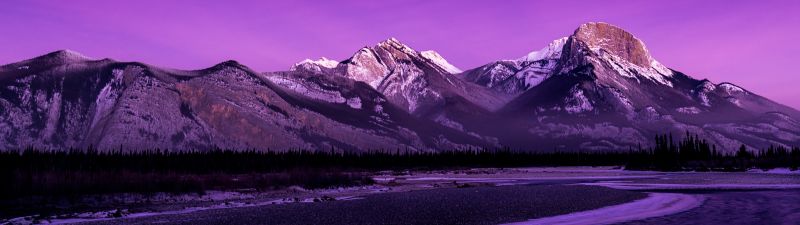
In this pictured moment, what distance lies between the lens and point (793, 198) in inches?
1346

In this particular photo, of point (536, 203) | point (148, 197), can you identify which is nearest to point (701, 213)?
point (536, 203)

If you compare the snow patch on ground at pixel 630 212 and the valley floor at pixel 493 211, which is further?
the valley floor at pixel 493 211

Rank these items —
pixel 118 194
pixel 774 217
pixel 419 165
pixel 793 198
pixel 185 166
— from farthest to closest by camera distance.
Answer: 1. pixel 419 165
2. pixel 185 166
3. pixel 118 194
4. pixel 793 198
5. pixel 774 217

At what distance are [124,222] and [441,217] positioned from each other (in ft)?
42.2

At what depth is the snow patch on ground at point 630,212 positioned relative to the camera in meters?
25.8

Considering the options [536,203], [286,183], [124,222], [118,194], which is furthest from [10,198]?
[536,203]

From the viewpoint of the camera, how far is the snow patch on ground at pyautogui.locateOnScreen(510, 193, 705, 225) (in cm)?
2579

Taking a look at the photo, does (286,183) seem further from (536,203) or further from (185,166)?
(185,166)

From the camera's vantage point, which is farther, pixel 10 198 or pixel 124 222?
pixel 10 198

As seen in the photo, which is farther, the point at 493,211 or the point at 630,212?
the point at 493,211

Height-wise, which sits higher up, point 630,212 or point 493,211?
point 630,212

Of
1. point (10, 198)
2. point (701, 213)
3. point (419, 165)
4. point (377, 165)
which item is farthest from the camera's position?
point (419, 165)

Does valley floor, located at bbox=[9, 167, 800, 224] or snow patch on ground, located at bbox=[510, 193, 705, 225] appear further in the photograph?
valley floor, located at bbox=[9, 167, 800, 224]

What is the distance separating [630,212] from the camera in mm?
28875
